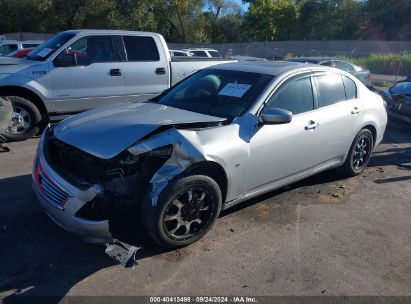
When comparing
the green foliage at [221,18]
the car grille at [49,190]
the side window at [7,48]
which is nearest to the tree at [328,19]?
the green foliage at [221,18]

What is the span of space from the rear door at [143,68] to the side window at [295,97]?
4.08 meters

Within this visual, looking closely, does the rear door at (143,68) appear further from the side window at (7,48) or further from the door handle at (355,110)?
the side window at (7,48)

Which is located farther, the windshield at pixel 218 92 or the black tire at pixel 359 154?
the black tire at pixel 359 154

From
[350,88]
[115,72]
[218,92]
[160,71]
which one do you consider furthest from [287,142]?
[160,71]

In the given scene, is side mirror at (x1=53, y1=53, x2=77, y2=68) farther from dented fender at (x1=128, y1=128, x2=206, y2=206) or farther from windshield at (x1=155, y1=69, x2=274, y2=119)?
dented fender at (x1=128, y1=128, x2=206, y2=206)

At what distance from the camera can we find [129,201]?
3.57 metres

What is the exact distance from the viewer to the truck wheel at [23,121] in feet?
23.6

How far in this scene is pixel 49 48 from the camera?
7.67 metres

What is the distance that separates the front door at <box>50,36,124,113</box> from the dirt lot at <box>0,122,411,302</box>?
8.39 feet

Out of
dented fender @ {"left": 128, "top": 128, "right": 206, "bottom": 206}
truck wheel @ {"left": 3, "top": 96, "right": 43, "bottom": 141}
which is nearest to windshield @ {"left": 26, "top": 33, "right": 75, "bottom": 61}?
truck wheel @ {"left": 3, "top": 96, "right": 43, "bottom": 141}

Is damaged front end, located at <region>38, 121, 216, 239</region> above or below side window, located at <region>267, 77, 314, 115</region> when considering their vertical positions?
below

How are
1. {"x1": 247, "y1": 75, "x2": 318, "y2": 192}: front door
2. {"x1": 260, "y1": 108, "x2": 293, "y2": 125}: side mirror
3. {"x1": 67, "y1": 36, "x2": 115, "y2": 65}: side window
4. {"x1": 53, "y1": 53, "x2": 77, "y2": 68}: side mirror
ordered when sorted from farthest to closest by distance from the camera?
1. {"x1": 67, "y1": 36, "x2": 115, "y2": 65}: side window
2. {"x1": 53, "y1": 53, "x2": 77, "y2": 68}: side mirror
3. {"x1": 247, "y1": 75, "x2": 318, "y2": 192}: front door
4. {"x1": 260, "y1": 108, "x2": 293, "y2": 125}: side mirror

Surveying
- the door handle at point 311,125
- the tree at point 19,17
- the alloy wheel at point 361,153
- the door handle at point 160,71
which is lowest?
the alloy wheel at point 361,153

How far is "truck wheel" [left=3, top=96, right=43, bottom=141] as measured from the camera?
720cm
